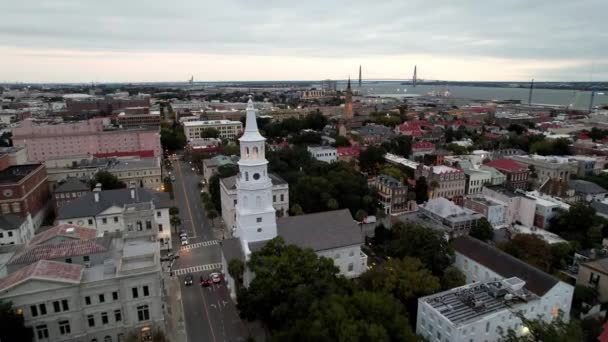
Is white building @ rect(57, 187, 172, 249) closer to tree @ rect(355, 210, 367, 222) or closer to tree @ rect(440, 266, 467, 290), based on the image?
tree @ rect(355, 210, 367, 222)

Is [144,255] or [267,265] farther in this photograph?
[144,255]

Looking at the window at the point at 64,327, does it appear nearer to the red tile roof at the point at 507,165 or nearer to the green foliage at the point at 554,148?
the red tile roof at the point at 507,165

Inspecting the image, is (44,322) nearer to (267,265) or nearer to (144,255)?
(144,255)

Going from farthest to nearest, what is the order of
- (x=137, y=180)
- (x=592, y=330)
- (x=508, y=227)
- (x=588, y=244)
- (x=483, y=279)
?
(x=137, y=180), (x=508, y=227), (x=588, y=244), (x=483, y=279), (x=592, y=330)

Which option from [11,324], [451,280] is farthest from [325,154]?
[11,324]

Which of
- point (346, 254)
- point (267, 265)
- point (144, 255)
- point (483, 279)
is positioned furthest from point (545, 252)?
point (144, 255)

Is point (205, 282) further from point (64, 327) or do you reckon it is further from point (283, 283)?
point (283, 283)
